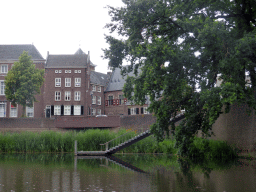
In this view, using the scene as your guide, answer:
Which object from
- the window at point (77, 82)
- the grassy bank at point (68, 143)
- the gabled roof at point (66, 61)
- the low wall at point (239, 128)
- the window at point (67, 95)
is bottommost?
the grassy bank at point (68, 143)

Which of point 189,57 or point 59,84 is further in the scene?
point 59,84

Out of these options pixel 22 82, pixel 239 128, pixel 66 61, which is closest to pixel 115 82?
pixel 66 61

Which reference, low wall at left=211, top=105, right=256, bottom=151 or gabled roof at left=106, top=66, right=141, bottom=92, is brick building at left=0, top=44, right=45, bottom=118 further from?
low wall at left=211, top=105, right=256, bottom=151

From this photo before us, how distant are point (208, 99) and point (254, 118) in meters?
8.11

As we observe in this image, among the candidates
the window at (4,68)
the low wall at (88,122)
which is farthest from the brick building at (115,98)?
the low wall at (88,122)

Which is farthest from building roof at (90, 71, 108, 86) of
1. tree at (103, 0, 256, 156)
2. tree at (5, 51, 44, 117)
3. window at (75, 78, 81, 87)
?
tree at (103, 0, 256, 156)

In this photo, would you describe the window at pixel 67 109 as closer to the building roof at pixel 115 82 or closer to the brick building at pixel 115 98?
the brick building at pixel 115 98

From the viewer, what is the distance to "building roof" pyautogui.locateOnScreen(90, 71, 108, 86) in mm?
65769

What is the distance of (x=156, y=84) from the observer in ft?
55.7

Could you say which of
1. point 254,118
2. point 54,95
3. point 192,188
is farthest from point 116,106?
point 192,188

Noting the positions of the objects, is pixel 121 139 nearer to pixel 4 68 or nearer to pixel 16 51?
pixel 4 68

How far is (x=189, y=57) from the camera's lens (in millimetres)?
16500

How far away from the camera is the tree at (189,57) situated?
1509 centimetres

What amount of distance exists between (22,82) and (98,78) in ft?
80.1
